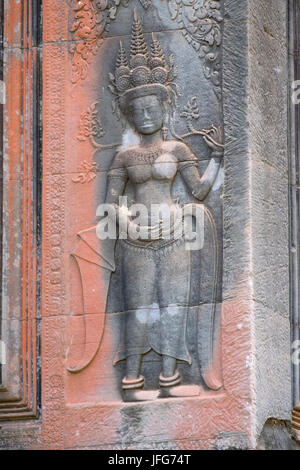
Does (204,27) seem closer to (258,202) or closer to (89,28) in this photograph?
(89,28)

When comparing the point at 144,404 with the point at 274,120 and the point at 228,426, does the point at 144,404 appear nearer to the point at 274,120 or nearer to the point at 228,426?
the point at 228,426

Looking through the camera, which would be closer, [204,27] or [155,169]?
[155,169]

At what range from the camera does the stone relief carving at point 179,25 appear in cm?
1371

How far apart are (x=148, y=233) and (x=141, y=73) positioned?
1.21 meters

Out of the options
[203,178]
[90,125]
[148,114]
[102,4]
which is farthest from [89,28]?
[203,178]

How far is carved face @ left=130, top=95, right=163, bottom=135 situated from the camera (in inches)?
540

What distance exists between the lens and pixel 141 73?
45.2ft

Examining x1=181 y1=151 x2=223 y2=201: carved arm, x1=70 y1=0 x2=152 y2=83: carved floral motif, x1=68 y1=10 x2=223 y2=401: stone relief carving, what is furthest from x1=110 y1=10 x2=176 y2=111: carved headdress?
x1=181 y1=151 x2=223 y2=201: carved arm

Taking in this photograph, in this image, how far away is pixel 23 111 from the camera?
1420 centimetres

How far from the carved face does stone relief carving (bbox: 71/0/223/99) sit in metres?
0.44

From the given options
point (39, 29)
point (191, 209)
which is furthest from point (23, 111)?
point (191, 209)

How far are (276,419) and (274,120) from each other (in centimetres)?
A: 225

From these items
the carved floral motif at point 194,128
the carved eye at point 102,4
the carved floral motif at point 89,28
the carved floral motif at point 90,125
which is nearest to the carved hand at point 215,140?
the carved floral motif at point 194,128

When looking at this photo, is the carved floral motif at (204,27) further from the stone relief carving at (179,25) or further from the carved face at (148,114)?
the carved face at (148,114)
